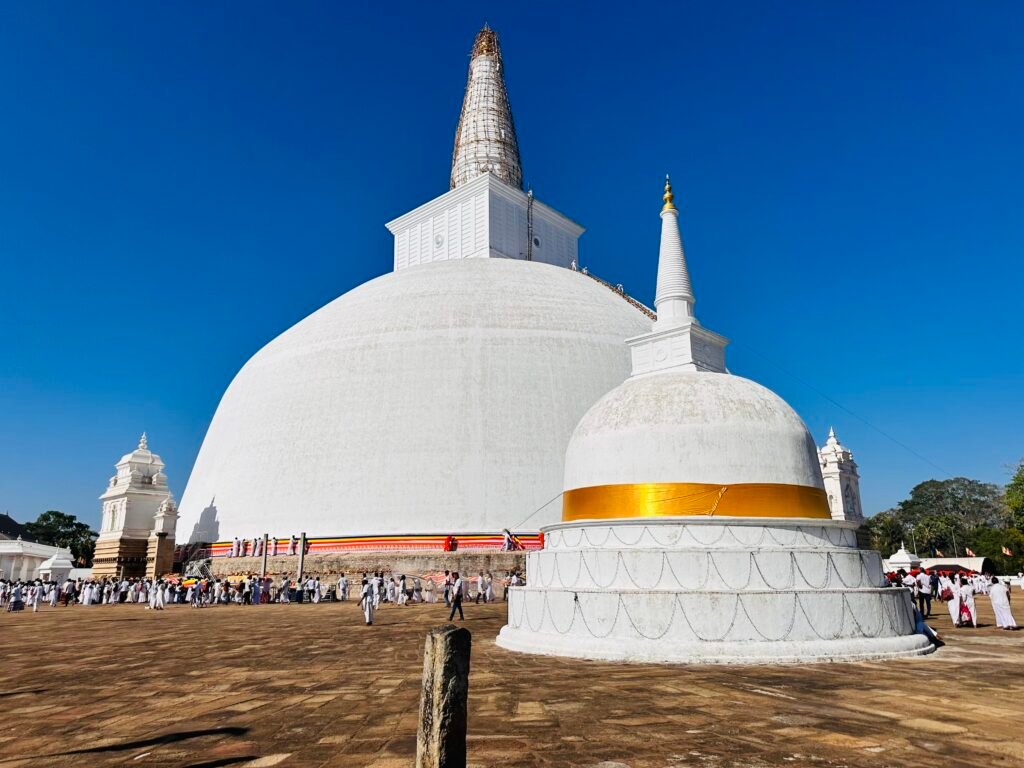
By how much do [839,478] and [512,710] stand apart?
Result: 34533 mm

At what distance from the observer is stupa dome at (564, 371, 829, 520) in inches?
450

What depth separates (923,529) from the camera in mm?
72812

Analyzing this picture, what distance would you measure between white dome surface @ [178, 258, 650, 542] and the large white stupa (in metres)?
0.05

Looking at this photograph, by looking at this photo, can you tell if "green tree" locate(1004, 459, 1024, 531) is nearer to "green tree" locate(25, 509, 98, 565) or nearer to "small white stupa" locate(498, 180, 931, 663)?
"small white stupa" locate(498, 180, 931, 663)

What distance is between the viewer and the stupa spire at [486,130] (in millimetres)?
40375

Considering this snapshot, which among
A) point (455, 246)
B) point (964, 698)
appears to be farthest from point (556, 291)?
point (964, 698)

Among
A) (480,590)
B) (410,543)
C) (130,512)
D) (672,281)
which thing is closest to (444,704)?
(672,281)

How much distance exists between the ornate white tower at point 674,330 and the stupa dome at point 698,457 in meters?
2.64

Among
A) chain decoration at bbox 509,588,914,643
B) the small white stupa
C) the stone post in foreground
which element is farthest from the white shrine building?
the stone post in foreground

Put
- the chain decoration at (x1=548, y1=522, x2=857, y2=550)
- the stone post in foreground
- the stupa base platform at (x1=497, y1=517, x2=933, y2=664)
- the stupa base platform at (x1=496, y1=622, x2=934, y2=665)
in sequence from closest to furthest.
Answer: the stone post in foreground < the stupa base platform at (x1=496, y1=622, x2=934, y2=665) < the stupa base platform at (x1=497, y1=517, x2=933, y2=664) < the chain decoration at (x1=548, y1=522, x2=857, y2=550)

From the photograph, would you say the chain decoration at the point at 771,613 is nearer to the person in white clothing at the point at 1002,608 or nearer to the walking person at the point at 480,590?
the person in white clothing at the point at 1002,608

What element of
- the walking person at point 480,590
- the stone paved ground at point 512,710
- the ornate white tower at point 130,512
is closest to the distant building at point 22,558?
the ornate white tower at point 130,512

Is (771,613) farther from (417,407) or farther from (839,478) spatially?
(839,478)

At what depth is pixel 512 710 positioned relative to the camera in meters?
6.50
